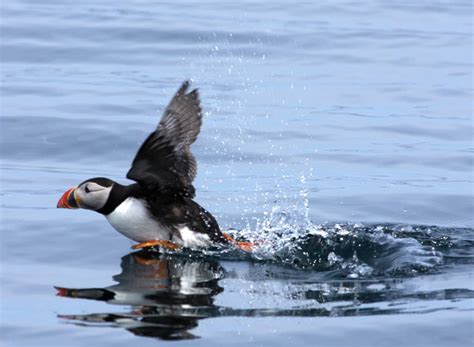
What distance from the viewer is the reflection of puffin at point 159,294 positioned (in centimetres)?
708

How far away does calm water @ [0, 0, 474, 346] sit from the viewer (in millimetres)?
7316

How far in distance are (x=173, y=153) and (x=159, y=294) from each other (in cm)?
158

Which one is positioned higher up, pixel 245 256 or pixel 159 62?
pixel 159 62

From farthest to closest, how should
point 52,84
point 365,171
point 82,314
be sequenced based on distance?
point 52,84
point 365,171
point 82,314

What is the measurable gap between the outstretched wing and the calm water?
61 centimetres

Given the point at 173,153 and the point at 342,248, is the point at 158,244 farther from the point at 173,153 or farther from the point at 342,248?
the point at 342,248

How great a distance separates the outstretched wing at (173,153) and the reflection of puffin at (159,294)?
0.57 meters

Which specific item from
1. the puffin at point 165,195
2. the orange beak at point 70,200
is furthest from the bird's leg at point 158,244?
the orange beak at point 70,200

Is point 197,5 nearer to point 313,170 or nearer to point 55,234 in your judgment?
point 313,170

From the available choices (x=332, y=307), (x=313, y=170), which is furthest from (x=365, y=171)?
(x=332, y=307)

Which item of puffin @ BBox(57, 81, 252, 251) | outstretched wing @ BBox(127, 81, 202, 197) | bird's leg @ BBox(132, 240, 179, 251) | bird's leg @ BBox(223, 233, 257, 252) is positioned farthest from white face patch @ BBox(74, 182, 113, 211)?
bird's leg @ BBox(223, 233, 257, 252)

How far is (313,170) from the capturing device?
11.9 meters

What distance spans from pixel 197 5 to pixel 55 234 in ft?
45.1

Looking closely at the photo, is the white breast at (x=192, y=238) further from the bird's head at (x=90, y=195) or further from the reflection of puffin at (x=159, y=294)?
the bird's head at (x=90, y=195)
